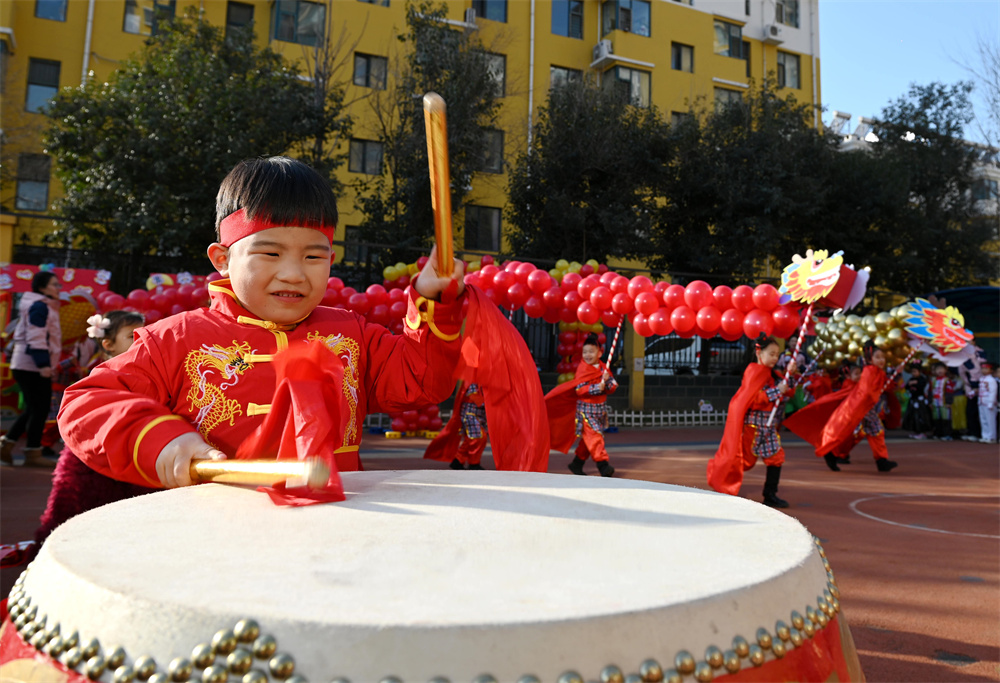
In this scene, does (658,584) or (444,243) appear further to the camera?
(444,243)

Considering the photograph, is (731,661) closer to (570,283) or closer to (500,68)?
(570,283)

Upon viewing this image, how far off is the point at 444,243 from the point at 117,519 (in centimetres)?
76

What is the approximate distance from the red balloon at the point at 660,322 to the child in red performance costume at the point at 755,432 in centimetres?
73

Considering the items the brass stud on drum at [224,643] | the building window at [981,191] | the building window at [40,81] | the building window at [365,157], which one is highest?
the building window at [40,81]

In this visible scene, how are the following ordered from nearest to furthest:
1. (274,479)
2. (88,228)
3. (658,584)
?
(658,584) → (274,479) → (88,228)

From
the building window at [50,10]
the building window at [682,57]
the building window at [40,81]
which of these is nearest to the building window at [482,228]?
the building window at [682,57]

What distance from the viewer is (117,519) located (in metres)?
1.01

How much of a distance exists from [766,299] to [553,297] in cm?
183

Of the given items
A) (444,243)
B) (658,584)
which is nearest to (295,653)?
(658,584)

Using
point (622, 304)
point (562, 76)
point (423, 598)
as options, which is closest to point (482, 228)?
point (562, 76)

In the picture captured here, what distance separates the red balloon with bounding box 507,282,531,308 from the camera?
6.48m

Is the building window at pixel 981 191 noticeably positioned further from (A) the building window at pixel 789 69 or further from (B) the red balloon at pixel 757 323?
(B) the red balloon at pixel 757 323

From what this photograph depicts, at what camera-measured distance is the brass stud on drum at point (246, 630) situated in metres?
0.64

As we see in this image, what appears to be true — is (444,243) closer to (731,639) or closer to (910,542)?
(731,639)
